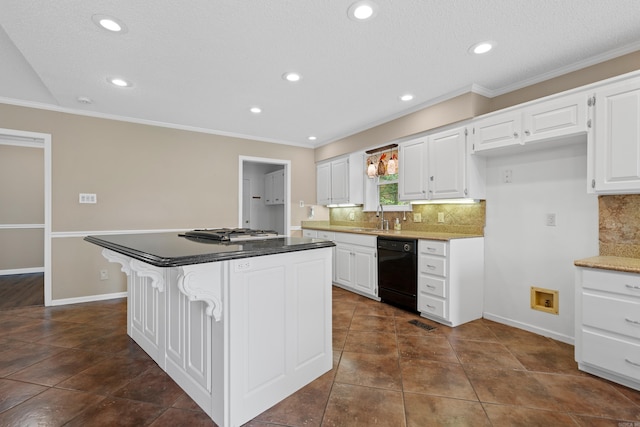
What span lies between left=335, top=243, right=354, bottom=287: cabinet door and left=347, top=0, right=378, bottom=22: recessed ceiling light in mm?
2917

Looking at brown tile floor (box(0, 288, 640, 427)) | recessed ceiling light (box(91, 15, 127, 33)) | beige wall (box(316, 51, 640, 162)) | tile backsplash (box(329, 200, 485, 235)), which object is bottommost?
brown tile floor (box(0, 288, 640, 427))

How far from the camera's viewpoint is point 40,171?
556cm

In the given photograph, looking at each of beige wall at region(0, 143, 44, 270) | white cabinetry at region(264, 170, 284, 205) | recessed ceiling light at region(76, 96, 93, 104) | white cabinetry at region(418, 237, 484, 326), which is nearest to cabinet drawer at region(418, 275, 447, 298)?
white cabinetry at region(418, 237, 484, 326)

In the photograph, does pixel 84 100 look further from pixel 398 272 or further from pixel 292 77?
pixel 398 272

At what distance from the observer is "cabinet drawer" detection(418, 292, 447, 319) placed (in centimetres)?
305

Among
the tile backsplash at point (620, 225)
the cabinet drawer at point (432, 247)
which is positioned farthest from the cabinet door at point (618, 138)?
the cabinet drawer at point (432, 247)

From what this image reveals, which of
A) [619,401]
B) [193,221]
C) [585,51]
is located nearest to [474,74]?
[585,51]

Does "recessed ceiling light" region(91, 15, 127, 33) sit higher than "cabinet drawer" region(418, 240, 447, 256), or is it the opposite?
"recessed ceiling light" region(91, 15, 127, 33)

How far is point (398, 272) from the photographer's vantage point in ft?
11.6

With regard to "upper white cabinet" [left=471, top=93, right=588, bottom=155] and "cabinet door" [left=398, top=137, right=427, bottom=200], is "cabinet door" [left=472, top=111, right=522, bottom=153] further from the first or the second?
"cabinet door" [left=398, top=137, right=427, bottom=200]

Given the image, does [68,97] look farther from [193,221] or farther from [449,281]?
[449,281]

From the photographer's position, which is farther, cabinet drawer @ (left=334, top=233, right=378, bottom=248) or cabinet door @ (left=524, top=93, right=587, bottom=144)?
cabinet drawer @ (left=334, top=233, right=378, bottom=248)

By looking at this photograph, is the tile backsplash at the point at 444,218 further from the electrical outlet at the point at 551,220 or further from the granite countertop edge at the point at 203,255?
the granite countertop edge at the point at 203,255

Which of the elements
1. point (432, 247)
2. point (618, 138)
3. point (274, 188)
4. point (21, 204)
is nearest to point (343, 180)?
point (274, 188)
